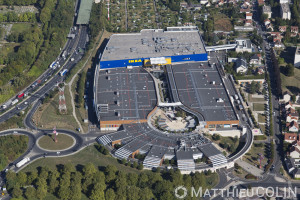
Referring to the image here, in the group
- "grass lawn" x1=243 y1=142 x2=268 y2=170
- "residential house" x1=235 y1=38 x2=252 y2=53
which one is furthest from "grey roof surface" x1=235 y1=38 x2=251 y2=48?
"grass lawn" x1=243 y1=142 x2=268 y2=170

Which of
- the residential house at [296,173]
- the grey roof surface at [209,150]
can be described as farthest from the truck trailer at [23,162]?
the residential house at [296,173]

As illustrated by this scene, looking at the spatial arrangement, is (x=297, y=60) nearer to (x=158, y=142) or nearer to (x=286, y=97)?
(x=286, y=97)

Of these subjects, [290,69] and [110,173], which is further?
[290,69]

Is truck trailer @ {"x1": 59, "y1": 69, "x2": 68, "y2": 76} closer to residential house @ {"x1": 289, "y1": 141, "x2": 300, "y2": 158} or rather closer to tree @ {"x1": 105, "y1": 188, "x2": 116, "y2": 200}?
tree @ {"x1": 105, "y1": 188, "x2": 116, "y2": 200}

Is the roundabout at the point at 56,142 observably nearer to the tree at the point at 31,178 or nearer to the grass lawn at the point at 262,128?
the tree at the point at 31,178

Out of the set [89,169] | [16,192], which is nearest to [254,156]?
[89,169]

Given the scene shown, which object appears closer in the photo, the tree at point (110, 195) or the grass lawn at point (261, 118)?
the tree at point (110, 195)

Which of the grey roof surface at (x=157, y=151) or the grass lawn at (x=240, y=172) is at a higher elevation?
the grey roof surface at (x=157, y=151)
